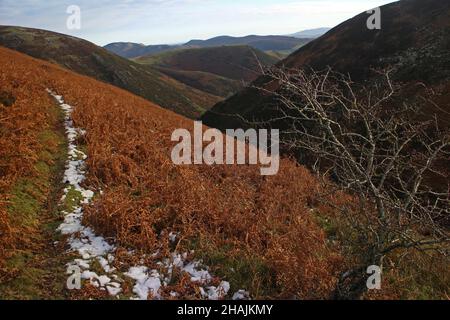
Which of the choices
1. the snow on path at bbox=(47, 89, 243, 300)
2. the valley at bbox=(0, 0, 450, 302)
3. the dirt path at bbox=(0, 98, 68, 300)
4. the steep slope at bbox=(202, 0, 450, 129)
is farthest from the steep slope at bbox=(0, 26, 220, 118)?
the snow on path at bbox=(47, 89, 243, 300)

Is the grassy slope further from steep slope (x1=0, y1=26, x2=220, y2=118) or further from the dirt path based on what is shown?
steep slope (x1=0, y1=26, x2=220, y2=118)

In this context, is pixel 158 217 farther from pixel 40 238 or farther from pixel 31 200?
pixel 31 200

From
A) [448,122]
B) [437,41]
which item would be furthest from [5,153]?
[437,41]

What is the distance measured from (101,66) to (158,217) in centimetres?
10178

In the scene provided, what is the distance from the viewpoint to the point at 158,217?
32.1ft

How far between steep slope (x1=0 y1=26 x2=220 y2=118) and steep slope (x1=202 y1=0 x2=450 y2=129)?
3914 centimetres

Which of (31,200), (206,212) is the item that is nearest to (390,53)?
(206,212)

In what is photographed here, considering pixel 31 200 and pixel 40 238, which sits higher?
pixel 31 200

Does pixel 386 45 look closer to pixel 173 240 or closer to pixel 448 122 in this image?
pixel 448 122

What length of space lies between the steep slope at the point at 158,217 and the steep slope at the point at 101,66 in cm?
7758

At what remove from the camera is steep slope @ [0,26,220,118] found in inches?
3853

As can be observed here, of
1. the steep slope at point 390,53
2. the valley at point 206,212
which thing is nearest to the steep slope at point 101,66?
the steep slope at point 390,53

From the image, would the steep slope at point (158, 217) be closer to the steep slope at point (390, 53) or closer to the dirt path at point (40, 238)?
the dirt path at point (40, 238)
